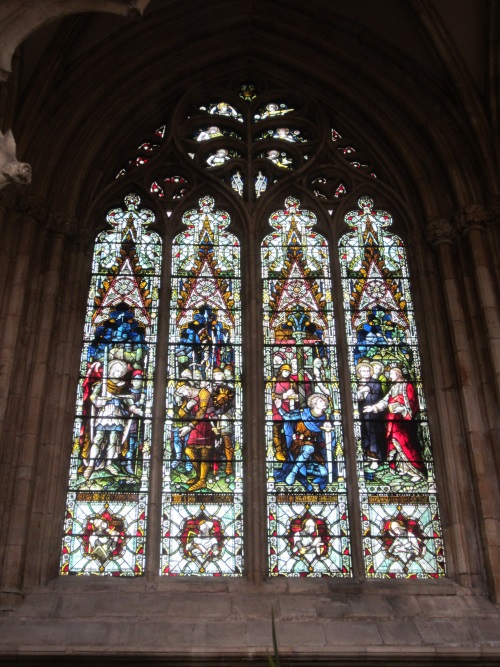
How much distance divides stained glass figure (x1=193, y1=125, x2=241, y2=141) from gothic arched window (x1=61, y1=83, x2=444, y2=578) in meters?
0.02

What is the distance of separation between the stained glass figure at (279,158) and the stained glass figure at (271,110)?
1.67 ft

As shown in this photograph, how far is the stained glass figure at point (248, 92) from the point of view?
1213 centimetres

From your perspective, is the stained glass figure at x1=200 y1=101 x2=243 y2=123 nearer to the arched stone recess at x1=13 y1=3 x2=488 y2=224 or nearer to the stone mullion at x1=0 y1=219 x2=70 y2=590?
the arched stone recess at x1=13 y1=3 x2=488 y2=224

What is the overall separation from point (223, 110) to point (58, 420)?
4.63 metres

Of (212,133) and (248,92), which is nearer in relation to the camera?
(212,133)

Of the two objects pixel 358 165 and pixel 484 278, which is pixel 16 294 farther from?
pixel 484 278

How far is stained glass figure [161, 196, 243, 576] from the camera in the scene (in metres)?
8.95

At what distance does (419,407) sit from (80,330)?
11.1ft

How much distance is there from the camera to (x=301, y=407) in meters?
9.77

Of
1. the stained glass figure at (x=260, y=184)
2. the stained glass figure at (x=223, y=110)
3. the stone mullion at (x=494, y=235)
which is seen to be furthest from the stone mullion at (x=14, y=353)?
the stone mullion at (x=494, y=235)

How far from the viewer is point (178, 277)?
10648mm

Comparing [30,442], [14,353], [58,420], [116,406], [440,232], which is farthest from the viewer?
[440,232]

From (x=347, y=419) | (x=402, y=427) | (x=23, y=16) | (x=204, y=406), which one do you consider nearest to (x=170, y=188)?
(x=204, y=406)

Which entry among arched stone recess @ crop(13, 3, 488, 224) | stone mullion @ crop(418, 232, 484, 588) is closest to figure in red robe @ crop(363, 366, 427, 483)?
stone mullion @ crop(418, 232, 484, 588)
